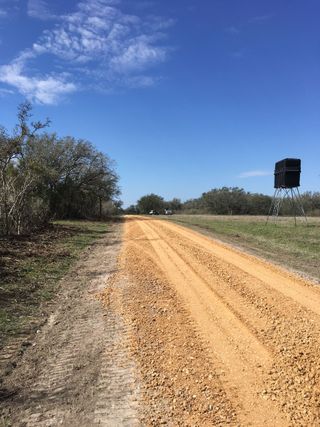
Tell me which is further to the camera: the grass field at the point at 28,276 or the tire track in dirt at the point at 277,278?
the tire track in dirt at the point at 277,278

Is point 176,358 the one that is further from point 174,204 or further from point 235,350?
point 174,204

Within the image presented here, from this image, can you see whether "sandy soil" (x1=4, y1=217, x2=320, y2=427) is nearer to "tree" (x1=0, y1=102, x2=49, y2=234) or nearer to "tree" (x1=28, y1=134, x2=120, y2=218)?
"tree" (x1=0, y1=102, x2=49, y2=234)

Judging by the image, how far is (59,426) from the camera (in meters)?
3.69

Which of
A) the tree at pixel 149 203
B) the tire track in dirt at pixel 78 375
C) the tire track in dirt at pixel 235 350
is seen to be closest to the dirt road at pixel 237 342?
the tire track in dirt at pixel 235 350

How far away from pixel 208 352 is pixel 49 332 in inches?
97.3

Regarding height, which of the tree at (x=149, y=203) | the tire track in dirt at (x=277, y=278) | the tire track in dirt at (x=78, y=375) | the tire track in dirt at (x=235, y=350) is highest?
the tree at (x=149, y=203)

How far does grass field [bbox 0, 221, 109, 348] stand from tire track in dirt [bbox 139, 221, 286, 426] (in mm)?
2636

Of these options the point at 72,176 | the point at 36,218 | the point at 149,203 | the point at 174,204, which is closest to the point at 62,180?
the point at 72,176

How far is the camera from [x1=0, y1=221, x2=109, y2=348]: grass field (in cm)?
689

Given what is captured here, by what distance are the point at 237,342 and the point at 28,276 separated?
20.8 ft

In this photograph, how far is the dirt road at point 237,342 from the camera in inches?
153

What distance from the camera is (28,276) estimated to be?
34.0 feet

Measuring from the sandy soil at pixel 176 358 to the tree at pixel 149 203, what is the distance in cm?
9468

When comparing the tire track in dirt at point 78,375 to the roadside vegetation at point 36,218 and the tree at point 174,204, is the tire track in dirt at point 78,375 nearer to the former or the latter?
the roadside vegetation at point 36,218
